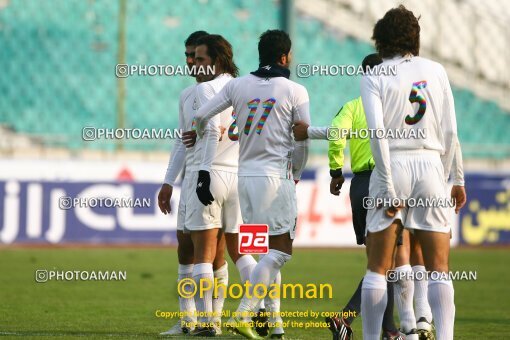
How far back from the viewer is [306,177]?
663 inches

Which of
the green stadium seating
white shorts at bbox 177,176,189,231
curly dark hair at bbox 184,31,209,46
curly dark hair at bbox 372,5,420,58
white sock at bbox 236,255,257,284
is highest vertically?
the green stadium seating

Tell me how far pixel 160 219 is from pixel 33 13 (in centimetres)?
639

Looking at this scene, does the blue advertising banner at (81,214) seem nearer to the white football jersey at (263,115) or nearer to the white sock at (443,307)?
the white football jersey at (263,115)

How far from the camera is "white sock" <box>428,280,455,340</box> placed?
5773mm

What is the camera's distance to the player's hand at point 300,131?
6.79 m

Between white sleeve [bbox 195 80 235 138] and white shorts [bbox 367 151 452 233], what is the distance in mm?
1467

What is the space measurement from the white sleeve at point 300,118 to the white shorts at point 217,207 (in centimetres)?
65

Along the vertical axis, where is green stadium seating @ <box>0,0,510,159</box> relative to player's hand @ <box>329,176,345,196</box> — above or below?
above

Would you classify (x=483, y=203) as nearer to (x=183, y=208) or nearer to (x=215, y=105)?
(x=183, y=208)

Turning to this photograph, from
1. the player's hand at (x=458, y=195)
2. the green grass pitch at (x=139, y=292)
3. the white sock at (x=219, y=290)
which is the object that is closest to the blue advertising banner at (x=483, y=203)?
the green grass pitch at (x=139, y=292)

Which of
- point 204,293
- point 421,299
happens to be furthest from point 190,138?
point 421,299

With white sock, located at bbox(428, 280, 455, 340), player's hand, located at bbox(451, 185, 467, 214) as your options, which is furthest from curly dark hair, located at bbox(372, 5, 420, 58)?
white sock, located at bbox(428, 280, 455, 340)

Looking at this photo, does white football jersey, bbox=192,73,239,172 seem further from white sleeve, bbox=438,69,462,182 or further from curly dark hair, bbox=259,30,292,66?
white sleeve, bbox=438,69,462,182

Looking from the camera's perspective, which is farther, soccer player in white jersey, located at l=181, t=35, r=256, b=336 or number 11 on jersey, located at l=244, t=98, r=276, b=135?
soccer player in white jersey, located at l=181, t=35, r=256, b=336
